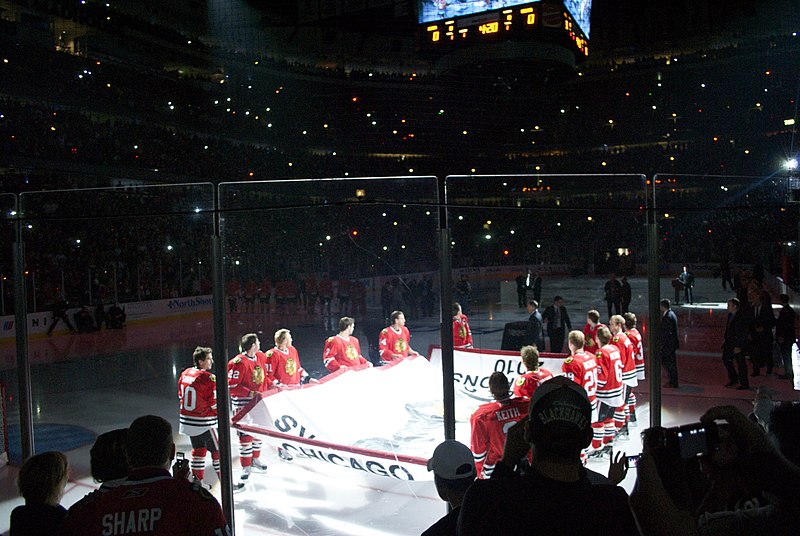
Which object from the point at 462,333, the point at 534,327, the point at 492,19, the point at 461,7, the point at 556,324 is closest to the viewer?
the point at 462,333

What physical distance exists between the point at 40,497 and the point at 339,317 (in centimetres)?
378

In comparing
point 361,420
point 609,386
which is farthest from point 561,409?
point 609,386

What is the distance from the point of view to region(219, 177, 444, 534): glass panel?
4129mm

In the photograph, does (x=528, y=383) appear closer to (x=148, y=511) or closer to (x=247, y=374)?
(x=247, y=374)

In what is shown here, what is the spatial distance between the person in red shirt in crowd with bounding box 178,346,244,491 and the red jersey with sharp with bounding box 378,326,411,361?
177cm

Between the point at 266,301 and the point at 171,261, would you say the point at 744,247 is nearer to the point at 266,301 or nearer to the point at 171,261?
the point at 266,301

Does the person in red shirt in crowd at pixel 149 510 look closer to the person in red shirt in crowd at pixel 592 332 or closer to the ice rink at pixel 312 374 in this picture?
the ice rink at pixel 312 374

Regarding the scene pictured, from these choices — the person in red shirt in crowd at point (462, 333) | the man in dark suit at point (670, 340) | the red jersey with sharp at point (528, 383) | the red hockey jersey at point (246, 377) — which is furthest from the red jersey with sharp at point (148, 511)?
the man in dark suit at point (670, 340)

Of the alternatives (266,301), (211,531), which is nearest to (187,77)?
(266,301)

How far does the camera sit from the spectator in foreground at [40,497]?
1899mm

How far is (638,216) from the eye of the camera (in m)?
4.50

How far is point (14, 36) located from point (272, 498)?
18.1m

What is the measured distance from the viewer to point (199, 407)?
503 cm

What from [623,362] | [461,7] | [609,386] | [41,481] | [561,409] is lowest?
[609,386]
